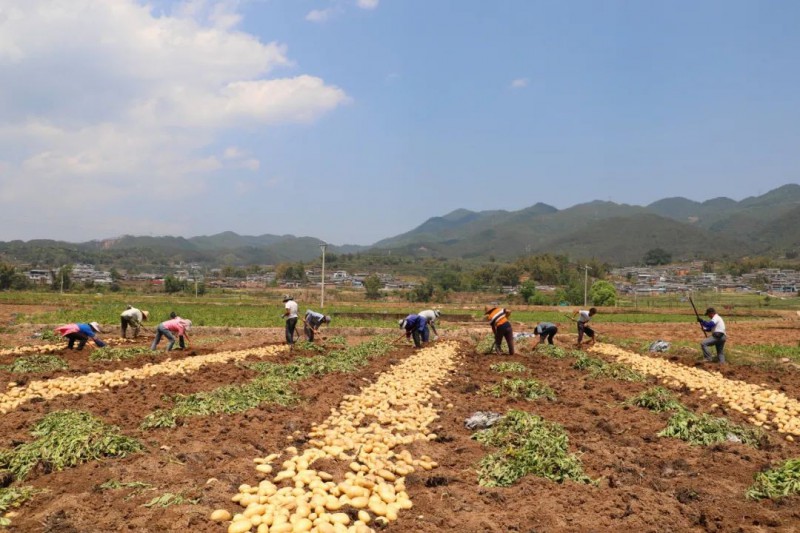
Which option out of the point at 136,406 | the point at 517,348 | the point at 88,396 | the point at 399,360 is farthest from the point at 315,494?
the point at 517,348

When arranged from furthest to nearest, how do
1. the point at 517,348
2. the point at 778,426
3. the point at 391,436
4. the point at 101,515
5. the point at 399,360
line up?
the point at 517,348 → the point at 399,360 → the point at 778,426 → the point at 391,436 → the point at 101,515

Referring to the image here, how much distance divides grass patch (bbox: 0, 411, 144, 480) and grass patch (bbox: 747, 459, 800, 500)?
6897 millimetres

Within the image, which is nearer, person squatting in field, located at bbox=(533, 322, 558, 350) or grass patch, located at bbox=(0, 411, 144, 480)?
grass patch, located at bbox=(0, 411, 144, 480)

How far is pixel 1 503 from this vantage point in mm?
4945

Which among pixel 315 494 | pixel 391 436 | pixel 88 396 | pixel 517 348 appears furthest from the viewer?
pixel 517 348

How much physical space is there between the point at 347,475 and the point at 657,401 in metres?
6.25

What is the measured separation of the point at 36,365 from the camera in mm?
12695

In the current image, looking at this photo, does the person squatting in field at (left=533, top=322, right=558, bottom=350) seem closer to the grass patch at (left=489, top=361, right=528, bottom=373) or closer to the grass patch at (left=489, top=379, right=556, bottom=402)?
the grass patch at (left=489, top=361, right=528, bottom=373)

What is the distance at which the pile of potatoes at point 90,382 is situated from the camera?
942cm

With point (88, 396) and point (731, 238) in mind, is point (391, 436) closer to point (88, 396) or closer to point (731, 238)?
point (88, 396)

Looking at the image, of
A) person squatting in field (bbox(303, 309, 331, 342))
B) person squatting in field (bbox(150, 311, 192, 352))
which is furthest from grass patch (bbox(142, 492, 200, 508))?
person squatting in field (bbox(303, 309, 331, 342))

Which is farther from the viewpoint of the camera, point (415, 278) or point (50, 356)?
point (415, 278)

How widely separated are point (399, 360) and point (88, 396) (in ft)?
25.4

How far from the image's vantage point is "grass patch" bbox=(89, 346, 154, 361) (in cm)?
1436
